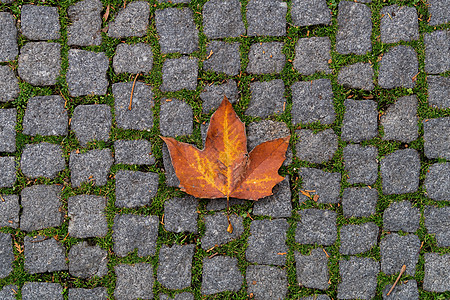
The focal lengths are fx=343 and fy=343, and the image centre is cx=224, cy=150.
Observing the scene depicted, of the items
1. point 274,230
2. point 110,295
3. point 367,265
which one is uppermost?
point 274,230

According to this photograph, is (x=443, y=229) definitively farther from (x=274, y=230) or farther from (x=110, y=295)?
(x=110, y=295)

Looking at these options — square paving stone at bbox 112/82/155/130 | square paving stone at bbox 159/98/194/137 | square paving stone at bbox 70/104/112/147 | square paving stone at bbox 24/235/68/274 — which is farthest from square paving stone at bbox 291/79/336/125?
square paving stone at bbox 24/235/68/274

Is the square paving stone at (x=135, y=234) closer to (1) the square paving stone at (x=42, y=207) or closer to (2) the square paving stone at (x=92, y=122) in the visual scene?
(1) the square paving stone at (x=42, y=207)

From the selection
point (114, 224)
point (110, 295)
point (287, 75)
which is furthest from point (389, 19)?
point (110, 295)

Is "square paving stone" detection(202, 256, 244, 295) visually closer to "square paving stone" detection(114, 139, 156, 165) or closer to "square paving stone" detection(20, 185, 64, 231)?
"square paving stone" detection(114, 139, 156, 165)

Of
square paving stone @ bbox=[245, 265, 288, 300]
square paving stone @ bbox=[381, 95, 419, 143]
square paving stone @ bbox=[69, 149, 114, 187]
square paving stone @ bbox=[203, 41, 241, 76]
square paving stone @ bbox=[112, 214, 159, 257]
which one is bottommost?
square paving stone @ bbox=[245, 265, 288, 300]

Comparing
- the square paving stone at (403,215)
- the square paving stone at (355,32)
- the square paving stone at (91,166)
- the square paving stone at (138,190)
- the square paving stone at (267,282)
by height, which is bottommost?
the square paving stone at (267,282)

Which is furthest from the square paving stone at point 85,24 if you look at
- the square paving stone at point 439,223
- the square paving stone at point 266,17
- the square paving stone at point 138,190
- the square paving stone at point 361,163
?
the square paving stone at point 439,223
